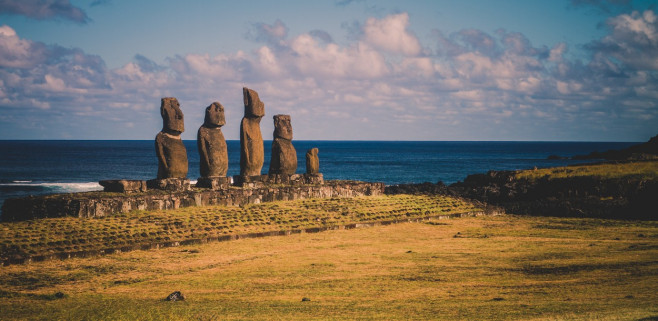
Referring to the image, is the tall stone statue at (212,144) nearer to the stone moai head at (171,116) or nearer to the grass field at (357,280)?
the stone moai head at (171,116)

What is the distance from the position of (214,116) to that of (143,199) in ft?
18.7

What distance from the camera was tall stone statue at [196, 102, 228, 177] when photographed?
87.4 feet

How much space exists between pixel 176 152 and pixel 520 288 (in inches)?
612

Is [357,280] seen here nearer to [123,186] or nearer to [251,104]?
[123,186]

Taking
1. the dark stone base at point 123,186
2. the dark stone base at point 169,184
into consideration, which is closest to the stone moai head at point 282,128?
the dark stone base at point 169,184

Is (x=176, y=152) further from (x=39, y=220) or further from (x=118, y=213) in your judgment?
(x=39, y=220)

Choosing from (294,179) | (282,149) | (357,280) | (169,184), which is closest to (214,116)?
(169,184)

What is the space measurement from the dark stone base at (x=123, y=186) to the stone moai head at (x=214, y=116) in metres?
4.15

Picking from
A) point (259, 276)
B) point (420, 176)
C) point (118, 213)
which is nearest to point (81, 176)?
point (420, 176)

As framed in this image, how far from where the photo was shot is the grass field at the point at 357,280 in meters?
11.8

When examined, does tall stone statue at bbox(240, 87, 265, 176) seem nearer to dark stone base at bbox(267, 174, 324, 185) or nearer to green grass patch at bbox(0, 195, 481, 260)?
dark stone base at bbox(267, 174, 324, 185)

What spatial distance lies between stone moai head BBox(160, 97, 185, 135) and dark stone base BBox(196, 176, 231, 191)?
2.40m

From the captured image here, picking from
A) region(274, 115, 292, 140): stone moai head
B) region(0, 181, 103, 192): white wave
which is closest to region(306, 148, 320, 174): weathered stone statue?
region(274, 115, 292, 140): stone moai head

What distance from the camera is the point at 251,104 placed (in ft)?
92.8
